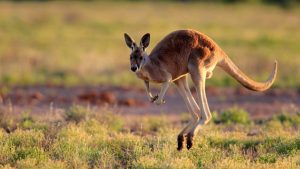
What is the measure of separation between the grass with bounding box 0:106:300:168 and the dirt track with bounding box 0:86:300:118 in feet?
12.0

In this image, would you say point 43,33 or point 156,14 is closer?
point 43,33


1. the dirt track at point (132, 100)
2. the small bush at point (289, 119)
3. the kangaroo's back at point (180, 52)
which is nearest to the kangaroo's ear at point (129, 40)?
the kangaroo's back at point (180, 52)

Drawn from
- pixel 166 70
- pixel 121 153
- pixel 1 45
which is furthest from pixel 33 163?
pixel 1 45

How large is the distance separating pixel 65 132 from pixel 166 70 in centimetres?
192

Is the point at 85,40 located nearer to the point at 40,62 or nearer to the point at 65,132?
the point at 40,62

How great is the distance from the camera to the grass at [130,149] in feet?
28.5

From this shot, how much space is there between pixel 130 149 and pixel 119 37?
1986cm

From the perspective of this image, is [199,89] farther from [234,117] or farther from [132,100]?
[132,100]

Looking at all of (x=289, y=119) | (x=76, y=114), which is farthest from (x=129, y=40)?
(x=289, y=119)

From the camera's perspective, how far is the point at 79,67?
2089 centimetres

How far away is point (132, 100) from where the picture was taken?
1655 centimetres

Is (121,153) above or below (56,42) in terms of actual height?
below

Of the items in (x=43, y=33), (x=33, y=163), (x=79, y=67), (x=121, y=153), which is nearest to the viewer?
(x=33, y=163)

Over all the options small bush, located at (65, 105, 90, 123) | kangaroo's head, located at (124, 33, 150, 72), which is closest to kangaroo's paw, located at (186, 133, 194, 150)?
kangaroo's head, located at (124, 33, 150, 72)
